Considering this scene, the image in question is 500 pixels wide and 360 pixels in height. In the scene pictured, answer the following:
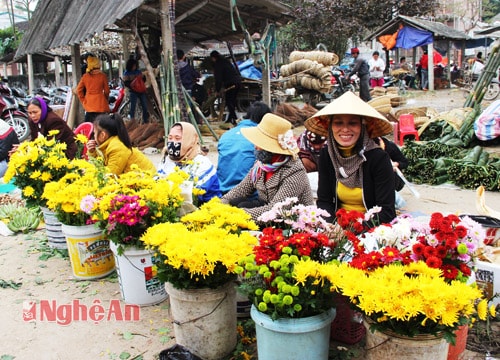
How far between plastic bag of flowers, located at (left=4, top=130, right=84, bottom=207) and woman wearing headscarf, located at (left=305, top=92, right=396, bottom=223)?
7.94 ft

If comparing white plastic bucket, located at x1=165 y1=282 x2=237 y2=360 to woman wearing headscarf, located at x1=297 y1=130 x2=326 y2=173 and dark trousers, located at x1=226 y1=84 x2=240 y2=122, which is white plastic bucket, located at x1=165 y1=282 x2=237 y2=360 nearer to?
woman wearing headscarf, located at x1=297 y1=130 x2=326 y2=173

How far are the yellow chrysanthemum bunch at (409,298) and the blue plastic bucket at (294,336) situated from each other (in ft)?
0.87

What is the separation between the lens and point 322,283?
2092 millimetres

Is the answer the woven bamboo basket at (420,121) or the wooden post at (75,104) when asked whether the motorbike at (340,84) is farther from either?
the wooden post at (75,104)

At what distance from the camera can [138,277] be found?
3.28 meters

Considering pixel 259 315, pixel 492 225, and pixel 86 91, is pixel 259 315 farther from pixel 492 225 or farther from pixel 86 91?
pixel 86 91

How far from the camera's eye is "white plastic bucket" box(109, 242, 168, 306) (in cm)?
321

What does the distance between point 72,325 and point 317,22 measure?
23298mm

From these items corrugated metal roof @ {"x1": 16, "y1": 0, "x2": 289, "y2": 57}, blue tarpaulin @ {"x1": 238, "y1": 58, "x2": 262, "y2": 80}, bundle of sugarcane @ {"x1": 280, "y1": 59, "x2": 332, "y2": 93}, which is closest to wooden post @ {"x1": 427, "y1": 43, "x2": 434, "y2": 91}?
bundle of sugarcane @ {"x1": 280, "y1": 59, "x2": 332, "y2": 93}

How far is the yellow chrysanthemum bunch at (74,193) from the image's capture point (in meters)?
3.51

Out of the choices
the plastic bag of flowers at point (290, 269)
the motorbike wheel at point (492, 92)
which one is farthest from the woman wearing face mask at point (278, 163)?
the motorbike wheel at point (492, 92)

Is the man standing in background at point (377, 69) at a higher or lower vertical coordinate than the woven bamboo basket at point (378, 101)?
higher

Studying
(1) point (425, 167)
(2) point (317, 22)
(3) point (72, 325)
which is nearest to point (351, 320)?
(3) point (72, 325)

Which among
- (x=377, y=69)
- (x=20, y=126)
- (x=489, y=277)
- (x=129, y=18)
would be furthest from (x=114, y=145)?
(x=377, y=69)
